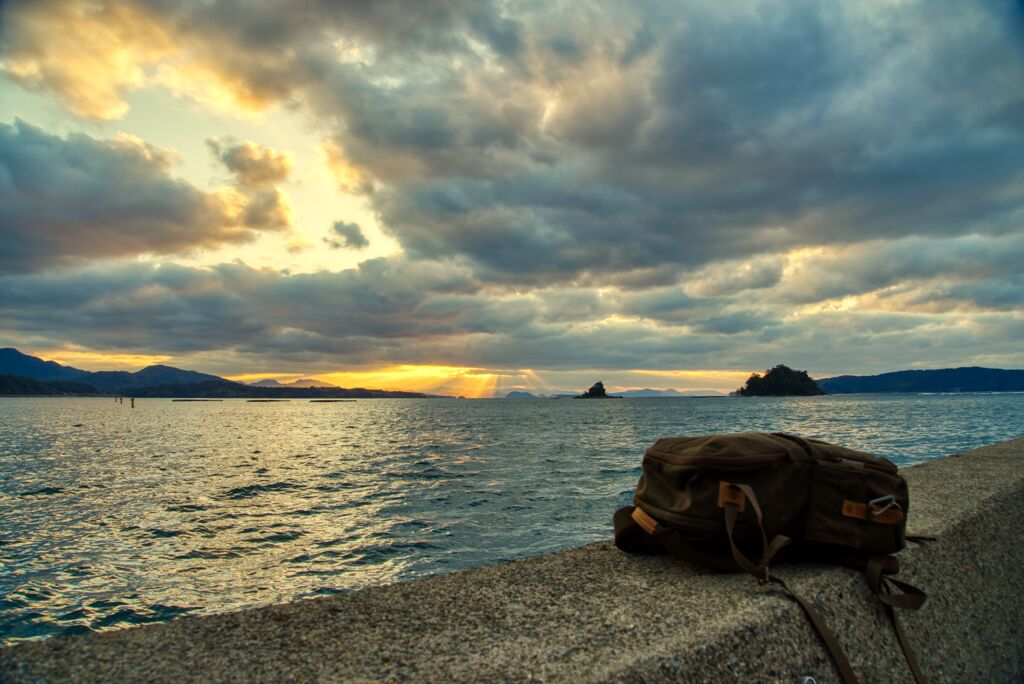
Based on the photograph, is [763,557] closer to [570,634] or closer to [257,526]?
[570,634]

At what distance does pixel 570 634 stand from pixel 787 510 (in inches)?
55.6

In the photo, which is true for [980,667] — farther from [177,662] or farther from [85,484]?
[85,484]

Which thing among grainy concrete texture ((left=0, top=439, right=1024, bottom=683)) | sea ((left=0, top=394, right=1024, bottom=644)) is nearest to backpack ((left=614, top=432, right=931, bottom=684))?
grainy concrete texture ((left=0, top=439, right=1024, bottom=683))

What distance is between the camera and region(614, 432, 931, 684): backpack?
289cm

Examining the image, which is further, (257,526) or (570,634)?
(257,526)

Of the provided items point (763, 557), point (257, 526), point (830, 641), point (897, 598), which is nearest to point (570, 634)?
point (763, 557)

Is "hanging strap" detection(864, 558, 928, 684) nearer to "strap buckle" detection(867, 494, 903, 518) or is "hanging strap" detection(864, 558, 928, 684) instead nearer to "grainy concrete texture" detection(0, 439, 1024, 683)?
"grainy concrete texture" detection(0, 439, 1024, 683)

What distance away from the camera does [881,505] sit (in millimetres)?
2945

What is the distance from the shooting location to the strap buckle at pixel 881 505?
115 inches

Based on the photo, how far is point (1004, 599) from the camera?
4.11 m

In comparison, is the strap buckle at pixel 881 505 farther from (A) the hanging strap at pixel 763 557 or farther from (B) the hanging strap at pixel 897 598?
(A) the hanging strap at pixel 763 557

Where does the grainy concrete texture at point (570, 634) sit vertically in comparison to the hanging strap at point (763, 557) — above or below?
below

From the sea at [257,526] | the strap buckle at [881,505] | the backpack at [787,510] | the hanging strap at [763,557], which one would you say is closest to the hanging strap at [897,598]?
the backpack at [787,510]

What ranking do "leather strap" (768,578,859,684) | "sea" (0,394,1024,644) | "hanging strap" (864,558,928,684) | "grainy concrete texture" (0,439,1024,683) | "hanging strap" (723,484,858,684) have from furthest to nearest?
"sea" (0,394,1024,644) → "hanging strap" (864,558,928,684) → "hanging strap" (723,484,858,684) → "leather strap" (768,578,859,684) → "grainy concrete texture" (0,439,1024,683)
